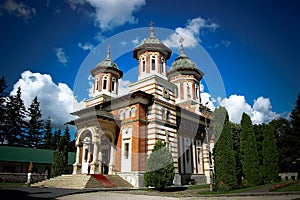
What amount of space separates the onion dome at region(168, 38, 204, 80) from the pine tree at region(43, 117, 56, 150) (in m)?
37.7

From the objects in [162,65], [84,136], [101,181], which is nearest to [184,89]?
[162,65]

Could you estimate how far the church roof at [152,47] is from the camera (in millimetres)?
27016

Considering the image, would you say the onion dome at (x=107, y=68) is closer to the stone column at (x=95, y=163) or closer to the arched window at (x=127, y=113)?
the arched window at (x=127, y=113)

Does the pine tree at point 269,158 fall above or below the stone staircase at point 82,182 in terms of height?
above

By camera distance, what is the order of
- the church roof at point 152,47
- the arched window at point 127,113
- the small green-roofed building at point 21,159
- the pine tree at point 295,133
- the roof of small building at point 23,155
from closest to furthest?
the arched window at point 127,113 < the church roof at point 152,47 < the small green-roofed building at point 21,159 < the roof of small building at point 23,155 < the pine tree at point 295,133

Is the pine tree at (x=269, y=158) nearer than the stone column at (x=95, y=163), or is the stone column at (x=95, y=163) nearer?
the pine tree at (x=269, y=158)

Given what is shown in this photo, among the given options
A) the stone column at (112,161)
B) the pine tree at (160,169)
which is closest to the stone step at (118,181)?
the stone column at (112,161)

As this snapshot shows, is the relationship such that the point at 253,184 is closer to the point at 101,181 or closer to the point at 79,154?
the point at 101,181

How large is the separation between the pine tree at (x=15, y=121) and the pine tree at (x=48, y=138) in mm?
5331

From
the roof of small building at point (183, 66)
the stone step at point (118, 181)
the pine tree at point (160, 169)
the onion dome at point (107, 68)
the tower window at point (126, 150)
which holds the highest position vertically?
the roof of small building at point (183, 66)

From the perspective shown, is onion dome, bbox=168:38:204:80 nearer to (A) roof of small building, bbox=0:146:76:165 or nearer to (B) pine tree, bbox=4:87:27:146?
(A) roof of small building, bbox=0:146:76:165

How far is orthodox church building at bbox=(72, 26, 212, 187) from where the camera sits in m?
22.3

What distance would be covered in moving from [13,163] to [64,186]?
17030 mm

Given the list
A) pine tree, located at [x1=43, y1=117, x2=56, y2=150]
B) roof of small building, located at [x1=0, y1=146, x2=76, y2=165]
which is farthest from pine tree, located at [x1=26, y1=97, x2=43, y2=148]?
roof of small building, located at [x1=0, y1=146, x2=76, y2=165]
